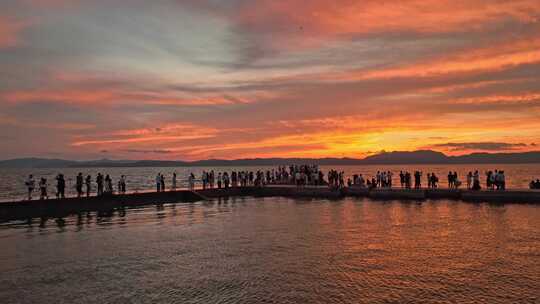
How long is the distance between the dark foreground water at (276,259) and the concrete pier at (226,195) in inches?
146

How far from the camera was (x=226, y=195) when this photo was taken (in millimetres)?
49156

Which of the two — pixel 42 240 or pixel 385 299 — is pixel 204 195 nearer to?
pixel 42 240

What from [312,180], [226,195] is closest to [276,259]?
[226,195]

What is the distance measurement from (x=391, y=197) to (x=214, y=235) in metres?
25.7

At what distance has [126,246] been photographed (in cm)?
2138

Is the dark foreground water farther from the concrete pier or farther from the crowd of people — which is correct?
the crowd of people

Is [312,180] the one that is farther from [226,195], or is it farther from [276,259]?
[276,259]

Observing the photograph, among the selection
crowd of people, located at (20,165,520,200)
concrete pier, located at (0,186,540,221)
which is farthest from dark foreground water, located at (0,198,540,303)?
crowd of people, located at (20,165,520,200)

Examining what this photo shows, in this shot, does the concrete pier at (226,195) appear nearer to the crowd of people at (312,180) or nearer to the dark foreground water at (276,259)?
the crowd of people at (312,180)

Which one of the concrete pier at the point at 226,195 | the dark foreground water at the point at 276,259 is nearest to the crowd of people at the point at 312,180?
the concrete pier at the point at 226,195

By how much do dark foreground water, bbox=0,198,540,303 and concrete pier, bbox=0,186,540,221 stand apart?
3.72 metres

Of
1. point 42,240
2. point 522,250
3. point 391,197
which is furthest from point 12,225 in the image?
point 391,197

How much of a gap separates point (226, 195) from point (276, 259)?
31115 mm

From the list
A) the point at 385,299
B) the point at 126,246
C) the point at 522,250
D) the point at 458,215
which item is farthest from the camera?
the point at 458,215
